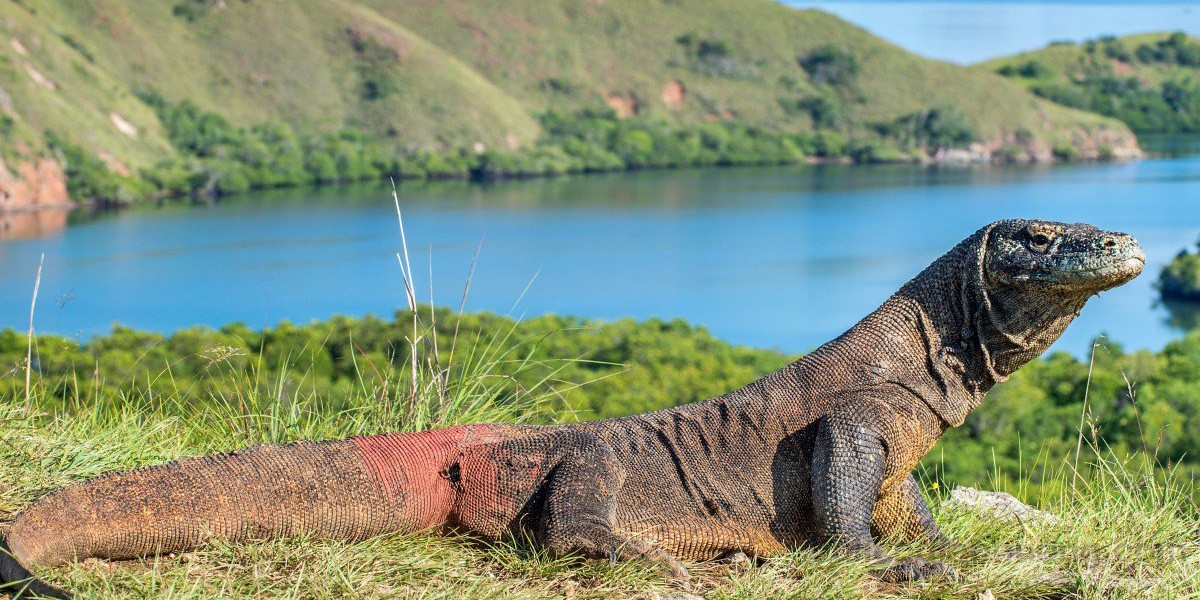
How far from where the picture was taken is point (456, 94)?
351ft

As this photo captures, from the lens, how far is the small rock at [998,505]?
4.75m

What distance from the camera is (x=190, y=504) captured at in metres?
3.74

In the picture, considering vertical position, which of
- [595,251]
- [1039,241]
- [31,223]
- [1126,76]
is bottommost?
[595,251]

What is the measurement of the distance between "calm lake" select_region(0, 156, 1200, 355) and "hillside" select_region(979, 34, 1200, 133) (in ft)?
176

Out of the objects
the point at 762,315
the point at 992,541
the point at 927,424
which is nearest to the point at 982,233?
the point at 927,424

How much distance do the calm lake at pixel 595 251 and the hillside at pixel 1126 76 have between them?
5366 cm

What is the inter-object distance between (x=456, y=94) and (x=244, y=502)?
10526cm

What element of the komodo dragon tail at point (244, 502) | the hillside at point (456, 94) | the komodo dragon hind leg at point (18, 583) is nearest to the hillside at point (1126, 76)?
the hillside at point (456, 94)

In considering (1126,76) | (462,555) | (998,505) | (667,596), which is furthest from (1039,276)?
(1126,76)

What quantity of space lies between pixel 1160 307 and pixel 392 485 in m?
53.0

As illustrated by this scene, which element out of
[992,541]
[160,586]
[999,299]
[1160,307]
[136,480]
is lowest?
[1160,307]

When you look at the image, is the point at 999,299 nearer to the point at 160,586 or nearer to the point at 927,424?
the point at 927,424

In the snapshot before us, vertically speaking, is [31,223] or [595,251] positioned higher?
[31,223]

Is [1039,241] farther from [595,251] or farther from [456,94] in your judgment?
[456,94]
